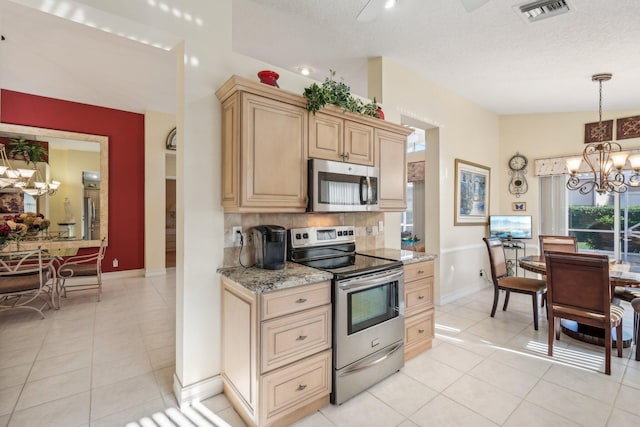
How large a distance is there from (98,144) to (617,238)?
856 cm

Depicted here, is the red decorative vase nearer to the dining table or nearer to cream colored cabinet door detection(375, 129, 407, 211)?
cream colored cabinet door detection(375, 129, 407, 211)

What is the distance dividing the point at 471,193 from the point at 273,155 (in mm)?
3851

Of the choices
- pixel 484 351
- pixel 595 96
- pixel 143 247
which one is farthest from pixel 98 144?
pixel 595 96

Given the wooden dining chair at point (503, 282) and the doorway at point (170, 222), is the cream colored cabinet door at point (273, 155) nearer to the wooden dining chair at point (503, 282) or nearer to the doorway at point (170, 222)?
the wooden dining chair at point (503, 282)

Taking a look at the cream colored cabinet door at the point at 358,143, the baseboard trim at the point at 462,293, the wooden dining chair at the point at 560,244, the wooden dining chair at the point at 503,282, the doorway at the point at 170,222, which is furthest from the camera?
the doorway at the point at 170,222

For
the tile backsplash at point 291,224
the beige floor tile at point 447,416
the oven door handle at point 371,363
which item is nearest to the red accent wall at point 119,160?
the tile backsplash at point 291,224

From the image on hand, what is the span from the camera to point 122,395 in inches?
83.3

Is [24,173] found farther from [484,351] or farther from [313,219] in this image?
[484,351]

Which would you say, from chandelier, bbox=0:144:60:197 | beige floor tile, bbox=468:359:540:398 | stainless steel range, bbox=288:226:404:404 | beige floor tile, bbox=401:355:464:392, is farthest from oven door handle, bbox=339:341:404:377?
chandelier, bbox=0:144:60:197

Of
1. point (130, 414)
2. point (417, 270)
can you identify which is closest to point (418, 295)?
point (417, 270)

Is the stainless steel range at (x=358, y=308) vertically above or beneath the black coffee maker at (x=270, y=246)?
beneath

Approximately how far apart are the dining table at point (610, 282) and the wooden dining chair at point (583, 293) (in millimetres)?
238

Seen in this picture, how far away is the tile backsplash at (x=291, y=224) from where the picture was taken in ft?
7.32

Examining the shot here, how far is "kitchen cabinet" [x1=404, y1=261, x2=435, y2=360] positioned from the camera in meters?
2.62
